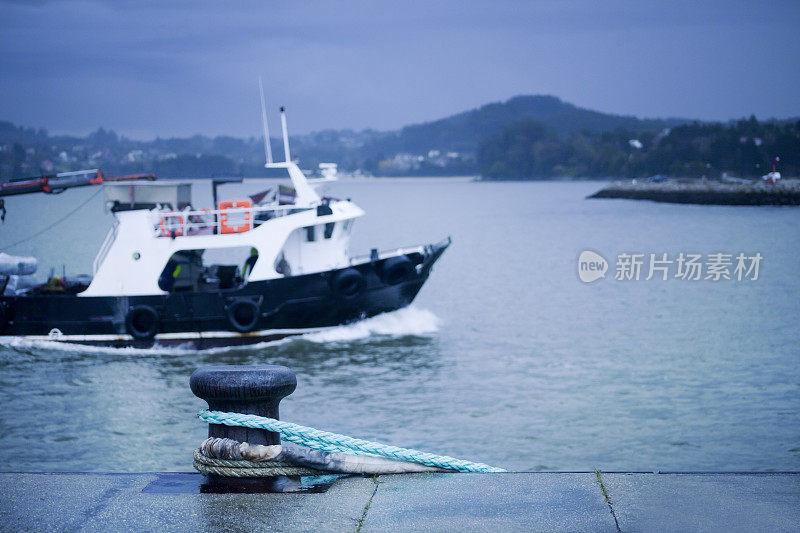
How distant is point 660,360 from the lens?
21.6 metres

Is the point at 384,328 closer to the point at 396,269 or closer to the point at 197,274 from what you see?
the point at 396,269

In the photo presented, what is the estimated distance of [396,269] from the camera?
66.3 ft

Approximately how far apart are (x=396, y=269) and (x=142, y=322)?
561 cm

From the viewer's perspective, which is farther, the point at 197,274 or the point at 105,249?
the point at 197,274

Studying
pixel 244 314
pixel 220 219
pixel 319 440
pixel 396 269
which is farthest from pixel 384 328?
pixel 319 440

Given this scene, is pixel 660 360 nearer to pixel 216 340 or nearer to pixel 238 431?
pixel 216 340

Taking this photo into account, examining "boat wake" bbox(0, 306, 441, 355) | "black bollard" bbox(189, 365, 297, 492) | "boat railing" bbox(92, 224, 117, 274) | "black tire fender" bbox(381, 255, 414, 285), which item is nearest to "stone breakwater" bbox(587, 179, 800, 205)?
"boat wake" bbox(0, 306, 441, 355)

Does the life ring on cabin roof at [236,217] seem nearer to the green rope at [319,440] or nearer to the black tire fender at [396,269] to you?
the black tire fender at [396,269]

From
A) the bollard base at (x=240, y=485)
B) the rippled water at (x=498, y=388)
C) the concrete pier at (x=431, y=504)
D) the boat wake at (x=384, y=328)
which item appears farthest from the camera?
the boat wake at (x=384, y=328)

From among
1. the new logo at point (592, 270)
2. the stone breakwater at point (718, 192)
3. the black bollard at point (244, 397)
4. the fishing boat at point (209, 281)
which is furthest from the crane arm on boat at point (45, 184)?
the stone breakwater at point (718, 192)

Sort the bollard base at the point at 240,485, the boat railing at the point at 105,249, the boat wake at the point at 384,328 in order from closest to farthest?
the bollard base at the point at 240,485 < the boat railing at the point at 105,249 < the boat wake at the point at 384,328

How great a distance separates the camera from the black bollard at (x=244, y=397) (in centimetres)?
496

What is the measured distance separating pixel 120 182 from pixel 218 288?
319 cm

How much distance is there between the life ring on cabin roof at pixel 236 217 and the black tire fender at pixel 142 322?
230 centimetres
